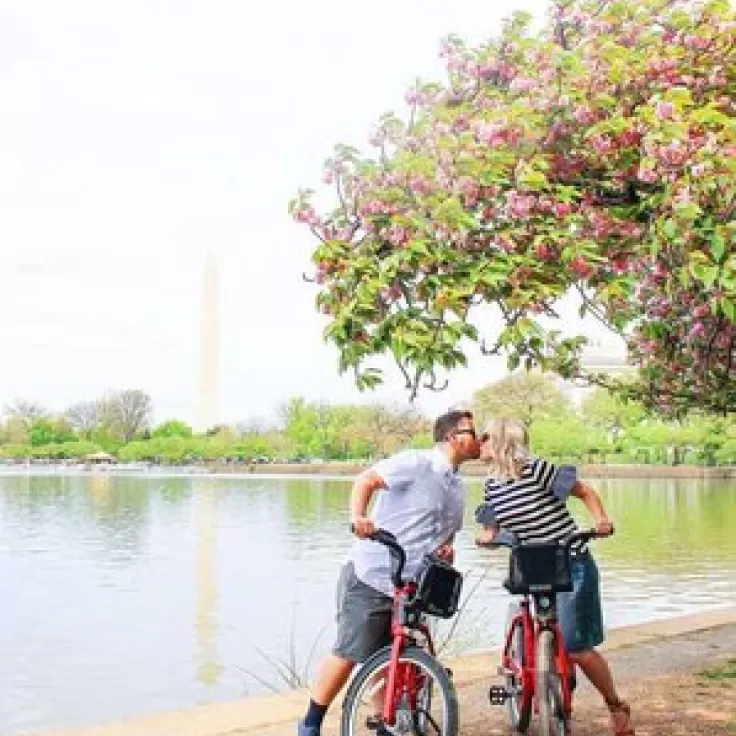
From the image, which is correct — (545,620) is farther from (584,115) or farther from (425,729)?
(584,115)

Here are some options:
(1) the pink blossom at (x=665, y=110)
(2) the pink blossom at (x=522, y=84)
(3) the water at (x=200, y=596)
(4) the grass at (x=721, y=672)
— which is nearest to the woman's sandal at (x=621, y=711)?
(4) the grass at (x=721, y=672)

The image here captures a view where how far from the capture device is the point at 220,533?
3588 centimetres

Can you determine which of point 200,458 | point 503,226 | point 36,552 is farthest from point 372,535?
point 200,458

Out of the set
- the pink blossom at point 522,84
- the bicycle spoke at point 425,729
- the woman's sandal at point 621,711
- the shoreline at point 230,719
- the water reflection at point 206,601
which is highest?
the pink blossom at point 522,84

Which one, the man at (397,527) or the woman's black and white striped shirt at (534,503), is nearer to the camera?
the man at (397,527)

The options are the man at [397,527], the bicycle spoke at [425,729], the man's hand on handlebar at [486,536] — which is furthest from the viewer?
the man's hand on handlebar at [486,536]

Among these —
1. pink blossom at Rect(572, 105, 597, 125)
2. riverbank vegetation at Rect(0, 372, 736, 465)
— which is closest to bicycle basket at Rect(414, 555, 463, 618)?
pink blossom at Rect(572, 105, 597, 125)

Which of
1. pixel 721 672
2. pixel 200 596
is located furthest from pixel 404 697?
pixel 200 596

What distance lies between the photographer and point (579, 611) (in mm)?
6332

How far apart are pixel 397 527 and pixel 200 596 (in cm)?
1666

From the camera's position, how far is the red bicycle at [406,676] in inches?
223

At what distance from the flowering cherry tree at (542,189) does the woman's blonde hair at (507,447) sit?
466 mm

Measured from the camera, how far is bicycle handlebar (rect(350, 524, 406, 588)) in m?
5.66

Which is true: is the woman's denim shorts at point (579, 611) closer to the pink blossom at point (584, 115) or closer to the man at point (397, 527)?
the man at point (397, 527)
